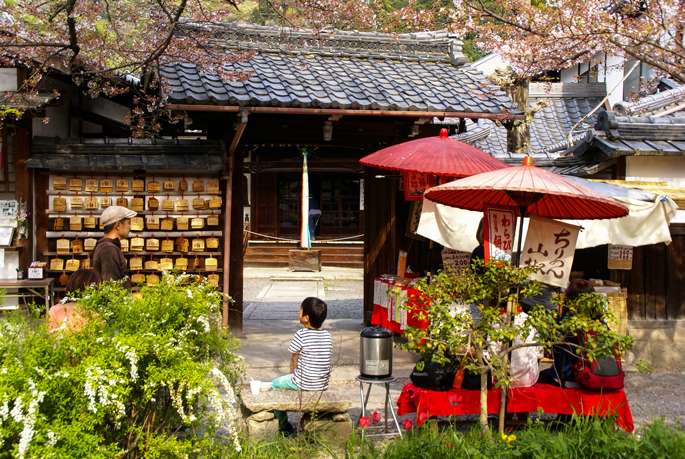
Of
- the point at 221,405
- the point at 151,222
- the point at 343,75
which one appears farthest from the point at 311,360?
the point at 343,75

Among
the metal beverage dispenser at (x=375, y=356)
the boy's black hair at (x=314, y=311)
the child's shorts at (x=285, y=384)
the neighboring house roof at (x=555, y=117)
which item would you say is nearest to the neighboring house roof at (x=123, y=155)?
the boy's black hair at (x=314, y=311)

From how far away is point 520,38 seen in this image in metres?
8.43

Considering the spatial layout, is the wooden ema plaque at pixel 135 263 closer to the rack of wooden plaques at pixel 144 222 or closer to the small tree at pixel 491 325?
the rack of wooden plaques at pixel 144 222

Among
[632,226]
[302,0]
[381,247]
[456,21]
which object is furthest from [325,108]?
[632,226]

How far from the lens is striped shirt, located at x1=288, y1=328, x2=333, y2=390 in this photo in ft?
15.9

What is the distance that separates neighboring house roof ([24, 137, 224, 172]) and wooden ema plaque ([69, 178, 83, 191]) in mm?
202

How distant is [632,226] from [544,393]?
3509 millimetres

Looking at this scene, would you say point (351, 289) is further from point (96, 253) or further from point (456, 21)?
point (96, 253)

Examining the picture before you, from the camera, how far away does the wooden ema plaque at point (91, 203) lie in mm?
8117

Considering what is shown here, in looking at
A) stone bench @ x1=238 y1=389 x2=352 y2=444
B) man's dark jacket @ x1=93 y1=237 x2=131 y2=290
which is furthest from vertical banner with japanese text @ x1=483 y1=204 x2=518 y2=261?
man's dark jacket @ x1=93 y1=237 x2=131 y2=290

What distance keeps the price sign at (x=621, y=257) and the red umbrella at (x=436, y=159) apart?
2356mm

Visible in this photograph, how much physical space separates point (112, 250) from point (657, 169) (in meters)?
7.90

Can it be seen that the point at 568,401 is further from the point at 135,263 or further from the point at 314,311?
the point at 135,263

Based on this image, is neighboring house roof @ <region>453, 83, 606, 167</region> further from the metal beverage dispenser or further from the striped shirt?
the striped shirt
